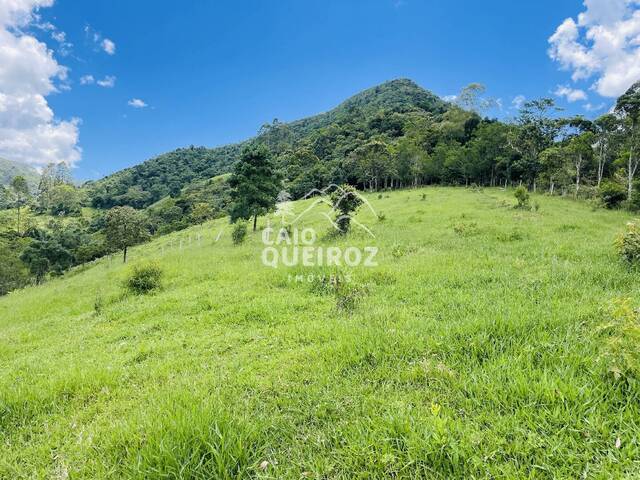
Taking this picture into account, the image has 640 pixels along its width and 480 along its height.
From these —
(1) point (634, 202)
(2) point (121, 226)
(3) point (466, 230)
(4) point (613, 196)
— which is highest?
(4) point (613, 196)

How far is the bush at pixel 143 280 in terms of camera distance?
457 inches

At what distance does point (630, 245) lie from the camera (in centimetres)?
739

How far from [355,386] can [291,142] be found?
116263 mm

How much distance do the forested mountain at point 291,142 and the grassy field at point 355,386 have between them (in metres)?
73.3

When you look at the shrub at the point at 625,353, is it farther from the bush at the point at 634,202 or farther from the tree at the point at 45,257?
the tree at the point at 45,257

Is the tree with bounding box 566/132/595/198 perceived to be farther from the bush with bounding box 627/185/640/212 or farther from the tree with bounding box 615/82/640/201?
the bush with bounding box 627/185/640/212

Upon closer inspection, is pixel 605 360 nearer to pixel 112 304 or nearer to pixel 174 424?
pixel 174 424

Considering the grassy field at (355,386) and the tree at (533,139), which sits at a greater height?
the tree at (533,139)

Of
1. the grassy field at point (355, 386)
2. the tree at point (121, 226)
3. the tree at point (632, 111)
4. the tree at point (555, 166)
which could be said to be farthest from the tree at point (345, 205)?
the tree at point (555, 166)

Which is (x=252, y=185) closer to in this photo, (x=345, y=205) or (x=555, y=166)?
(x=345, y=205)

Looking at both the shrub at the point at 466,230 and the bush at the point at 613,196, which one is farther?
the bush at the point at 613,196

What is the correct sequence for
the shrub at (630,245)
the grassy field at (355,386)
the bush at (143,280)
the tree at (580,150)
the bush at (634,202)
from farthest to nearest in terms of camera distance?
the tree at (580,150)
the bush at (634,202)
the bush at (143,280)
the shrub at (630,245)
the grassy field at (355,386)

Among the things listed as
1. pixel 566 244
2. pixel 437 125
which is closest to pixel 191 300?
pixel 566 244

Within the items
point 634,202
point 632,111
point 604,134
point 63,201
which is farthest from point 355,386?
point 63,201
